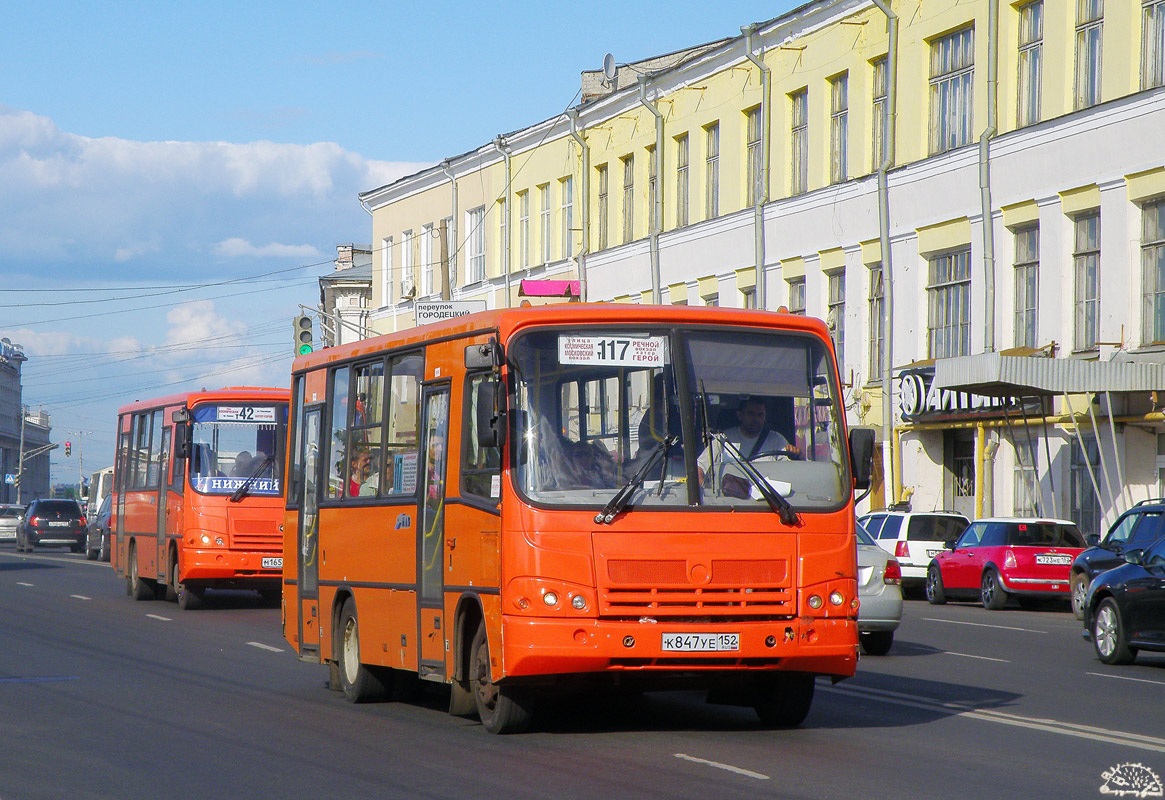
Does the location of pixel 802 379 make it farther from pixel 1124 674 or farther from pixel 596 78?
pixel 596 78

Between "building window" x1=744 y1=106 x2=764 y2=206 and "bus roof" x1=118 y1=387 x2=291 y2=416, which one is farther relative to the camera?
"building window" x1=744 y1=106 x2=764 y2=206

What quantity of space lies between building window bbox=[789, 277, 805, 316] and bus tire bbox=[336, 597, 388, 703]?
28.4 m

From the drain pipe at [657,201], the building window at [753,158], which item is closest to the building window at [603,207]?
the drain pipe at [657,201]

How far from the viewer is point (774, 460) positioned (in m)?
11.1

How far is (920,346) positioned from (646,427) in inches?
1046

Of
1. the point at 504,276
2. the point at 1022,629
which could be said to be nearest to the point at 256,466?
the point at 1022,629

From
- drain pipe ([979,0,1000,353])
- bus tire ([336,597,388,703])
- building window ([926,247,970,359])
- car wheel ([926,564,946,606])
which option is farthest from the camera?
building window ([926,247,970,359])

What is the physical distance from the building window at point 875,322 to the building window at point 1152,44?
8986 mm

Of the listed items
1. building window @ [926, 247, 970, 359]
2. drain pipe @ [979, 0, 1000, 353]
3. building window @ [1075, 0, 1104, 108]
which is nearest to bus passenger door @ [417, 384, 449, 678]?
building window @ [1075, 0, 1104, 108]

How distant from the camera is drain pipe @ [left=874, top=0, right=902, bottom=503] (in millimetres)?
37000

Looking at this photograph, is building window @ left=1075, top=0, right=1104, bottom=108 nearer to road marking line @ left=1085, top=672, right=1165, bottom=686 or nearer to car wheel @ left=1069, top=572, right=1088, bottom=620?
car wheel @ left=1069, top=572, right=1088, bottom=620

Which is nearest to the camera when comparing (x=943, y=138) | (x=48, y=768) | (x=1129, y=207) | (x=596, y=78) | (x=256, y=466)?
(x=48, y=768)

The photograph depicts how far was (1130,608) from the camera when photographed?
687 inches

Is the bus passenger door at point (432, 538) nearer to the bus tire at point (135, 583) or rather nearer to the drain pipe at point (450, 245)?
the bus tire at point (135, 583)
